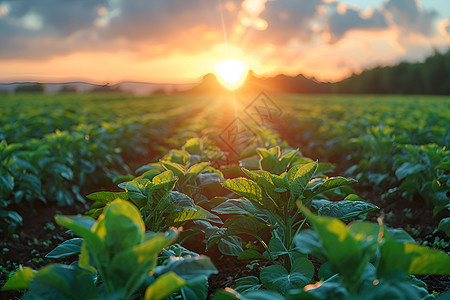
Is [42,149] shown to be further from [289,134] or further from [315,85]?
[315,85]

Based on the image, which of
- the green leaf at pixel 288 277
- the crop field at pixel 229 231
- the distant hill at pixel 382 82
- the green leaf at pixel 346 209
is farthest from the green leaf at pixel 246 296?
the distant hill at pixel 382 82

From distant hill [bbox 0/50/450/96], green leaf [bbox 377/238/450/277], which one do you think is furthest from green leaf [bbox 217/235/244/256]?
distant hill [bbox 0/50/450/96]

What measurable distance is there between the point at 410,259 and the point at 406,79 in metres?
76.2

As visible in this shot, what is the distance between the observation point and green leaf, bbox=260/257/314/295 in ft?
5.49

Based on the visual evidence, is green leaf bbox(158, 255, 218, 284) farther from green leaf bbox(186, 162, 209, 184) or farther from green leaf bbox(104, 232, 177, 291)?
green leaf bbox(186, 162, 209, 184)

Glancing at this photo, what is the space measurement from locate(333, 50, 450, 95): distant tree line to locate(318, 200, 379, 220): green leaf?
6844cm

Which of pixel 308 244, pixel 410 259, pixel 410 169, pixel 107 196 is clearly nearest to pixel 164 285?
pixel 308 244

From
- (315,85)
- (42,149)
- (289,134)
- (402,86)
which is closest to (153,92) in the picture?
(315,85)

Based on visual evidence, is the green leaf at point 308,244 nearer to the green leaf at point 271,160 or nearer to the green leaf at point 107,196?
the green leaf at point 107,196

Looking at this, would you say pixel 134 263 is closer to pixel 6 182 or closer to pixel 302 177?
pixel 302 177

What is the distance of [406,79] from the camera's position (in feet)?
224

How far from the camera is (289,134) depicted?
11.5 meters

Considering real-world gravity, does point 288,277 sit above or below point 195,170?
below

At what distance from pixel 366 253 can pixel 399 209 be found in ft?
12.4
